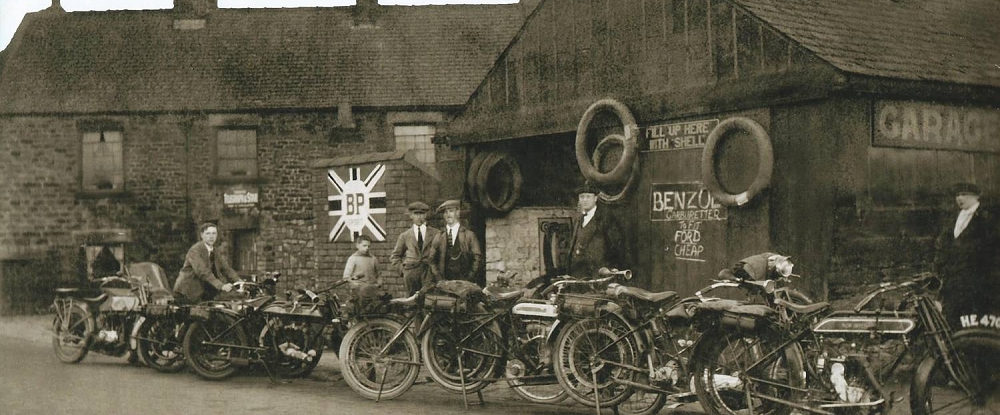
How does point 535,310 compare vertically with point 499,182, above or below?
below

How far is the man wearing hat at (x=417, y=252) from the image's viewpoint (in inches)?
443

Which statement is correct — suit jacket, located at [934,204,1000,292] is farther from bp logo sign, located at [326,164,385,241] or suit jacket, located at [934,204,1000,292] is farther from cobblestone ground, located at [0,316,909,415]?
bp logo sign, located at [326,164,385,241]

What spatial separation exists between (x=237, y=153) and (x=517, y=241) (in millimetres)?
12050

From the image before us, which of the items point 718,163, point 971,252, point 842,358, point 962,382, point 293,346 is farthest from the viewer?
point 293,346

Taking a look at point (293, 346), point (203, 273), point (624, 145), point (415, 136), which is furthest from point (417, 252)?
point (415, 136)

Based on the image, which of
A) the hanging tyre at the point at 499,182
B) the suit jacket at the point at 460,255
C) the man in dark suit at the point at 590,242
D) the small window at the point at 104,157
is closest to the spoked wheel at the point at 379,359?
the man in dark suit at the point at 590,242

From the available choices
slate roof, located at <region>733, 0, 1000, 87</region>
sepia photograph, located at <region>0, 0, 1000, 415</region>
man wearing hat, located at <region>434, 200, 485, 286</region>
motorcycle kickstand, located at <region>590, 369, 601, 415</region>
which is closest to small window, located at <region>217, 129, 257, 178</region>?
sepia photograph, located at <region>0, 0, 1000, 415</region>

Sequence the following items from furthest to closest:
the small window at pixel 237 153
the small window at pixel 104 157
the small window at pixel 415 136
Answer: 1. the small window at pixel 415 136
2. the small window at pixel 237 153
3. the small window at pixel 104 157

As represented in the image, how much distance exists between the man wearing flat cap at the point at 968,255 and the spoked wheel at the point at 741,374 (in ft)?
4.11

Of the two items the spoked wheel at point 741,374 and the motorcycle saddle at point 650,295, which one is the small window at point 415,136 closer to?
the motorcycle saddle at point 650,295

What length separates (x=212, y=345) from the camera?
10.0m

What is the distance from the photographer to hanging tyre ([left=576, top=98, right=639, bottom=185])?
10.1 meters

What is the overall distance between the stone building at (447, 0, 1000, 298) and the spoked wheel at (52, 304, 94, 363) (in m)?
Answer: 5.69

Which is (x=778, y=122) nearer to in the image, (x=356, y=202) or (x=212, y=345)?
(x=212, y=345)
